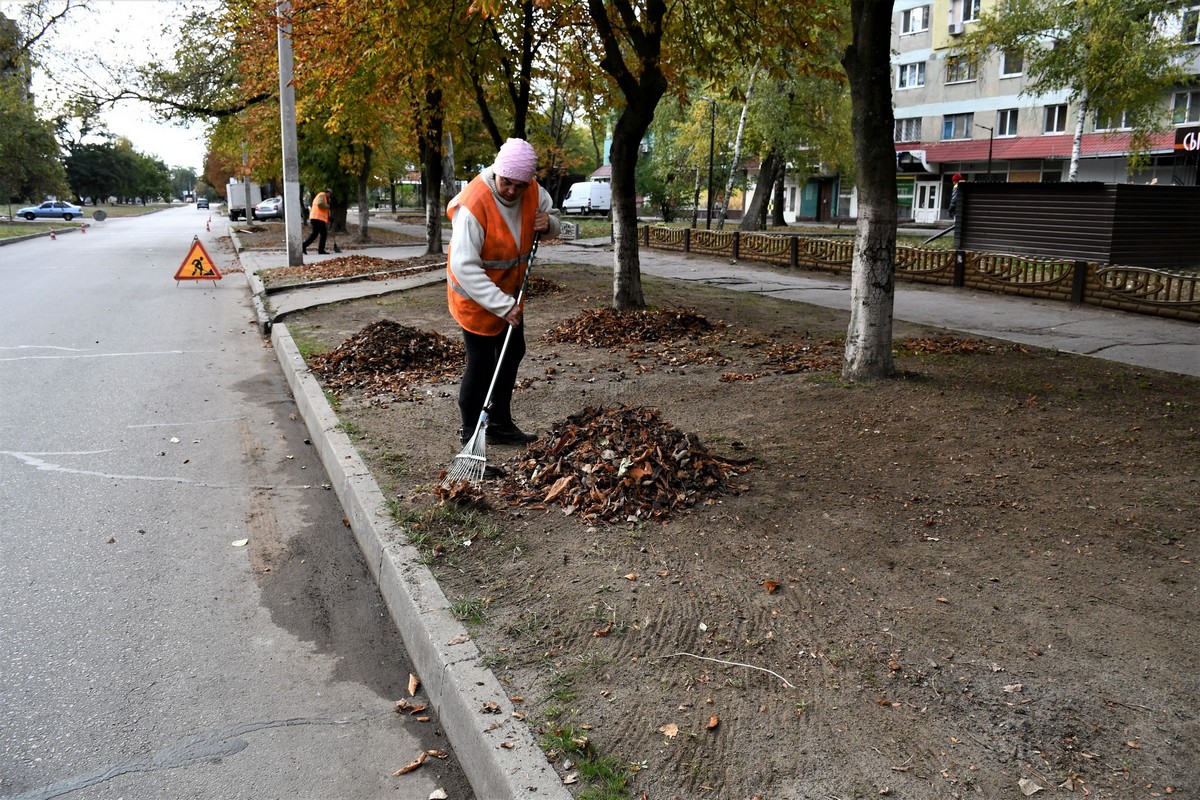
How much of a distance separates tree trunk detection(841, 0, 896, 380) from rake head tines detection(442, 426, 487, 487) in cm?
363

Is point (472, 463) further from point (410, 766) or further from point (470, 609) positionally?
point (410, 766)

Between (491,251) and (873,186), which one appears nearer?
(491,251)

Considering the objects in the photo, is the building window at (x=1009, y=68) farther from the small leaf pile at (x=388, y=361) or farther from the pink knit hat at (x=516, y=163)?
the pink knit hat at (x=516, y=163)

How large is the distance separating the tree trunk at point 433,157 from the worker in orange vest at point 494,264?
13696 millimetres

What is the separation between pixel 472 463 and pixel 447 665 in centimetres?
218

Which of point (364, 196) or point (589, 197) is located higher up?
point (589, 197)

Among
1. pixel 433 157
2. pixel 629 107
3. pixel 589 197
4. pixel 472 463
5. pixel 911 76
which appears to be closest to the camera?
pixel 472 463

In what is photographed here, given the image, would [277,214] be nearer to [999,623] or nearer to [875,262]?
[875,262]

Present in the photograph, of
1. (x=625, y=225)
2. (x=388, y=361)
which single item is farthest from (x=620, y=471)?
(x=625, y=225)

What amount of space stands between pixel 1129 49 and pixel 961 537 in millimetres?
25719

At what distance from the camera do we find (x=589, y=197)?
5375 cm

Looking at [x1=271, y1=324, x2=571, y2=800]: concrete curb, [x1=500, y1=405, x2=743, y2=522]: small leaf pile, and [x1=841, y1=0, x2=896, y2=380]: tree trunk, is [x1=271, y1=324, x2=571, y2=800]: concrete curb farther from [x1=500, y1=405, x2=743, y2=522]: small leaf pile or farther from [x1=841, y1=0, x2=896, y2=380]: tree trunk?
[x1=841, y1=0, x2=896, y2=380]: tree trunk

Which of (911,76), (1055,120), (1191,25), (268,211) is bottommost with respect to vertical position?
(268,211)

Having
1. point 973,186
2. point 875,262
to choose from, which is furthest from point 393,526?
point 973,186
